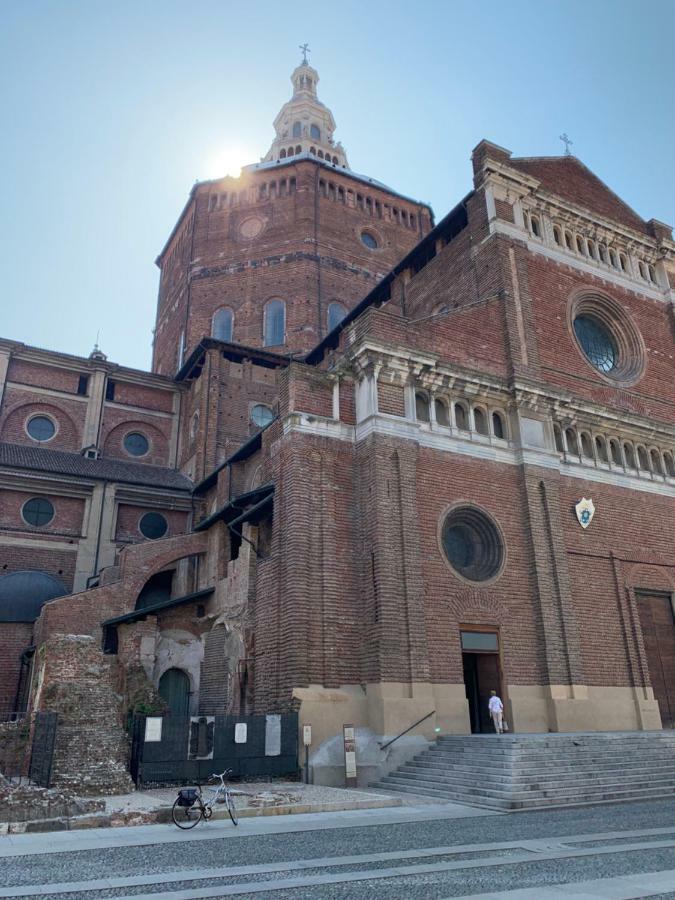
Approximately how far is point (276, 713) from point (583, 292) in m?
18.1

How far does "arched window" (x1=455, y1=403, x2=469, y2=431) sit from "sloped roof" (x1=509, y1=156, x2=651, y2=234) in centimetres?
1062

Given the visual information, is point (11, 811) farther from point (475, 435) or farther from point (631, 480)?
point (631, 480)

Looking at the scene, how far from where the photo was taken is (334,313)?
4094 cm

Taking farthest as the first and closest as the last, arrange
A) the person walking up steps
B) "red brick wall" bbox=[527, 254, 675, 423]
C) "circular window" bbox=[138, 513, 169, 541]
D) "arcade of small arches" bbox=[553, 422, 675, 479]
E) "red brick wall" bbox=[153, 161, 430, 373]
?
"red brick wall" bbox=[153, 161, 430, 373] < "circular window" bbox=[138, 513, 169, 541] < "red brick wall" bbox=[527, 254, 675, 423] < "arcade of small arches" bbox=[553, 422, 675, 479] < the person walking up steps

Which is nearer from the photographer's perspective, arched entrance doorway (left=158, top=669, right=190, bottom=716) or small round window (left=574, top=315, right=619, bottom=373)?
arched entrance doorway (left=158, top=669, right=190, bottom=716)

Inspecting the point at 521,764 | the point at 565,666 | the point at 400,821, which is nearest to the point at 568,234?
the point at 565,666

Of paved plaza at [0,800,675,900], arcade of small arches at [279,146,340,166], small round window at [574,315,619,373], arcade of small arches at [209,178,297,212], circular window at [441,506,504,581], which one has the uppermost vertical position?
arcade of small arches at [279,146,340,166]

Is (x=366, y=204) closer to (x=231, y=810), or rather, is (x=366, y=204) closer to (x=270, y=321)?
(x=270, y=321)

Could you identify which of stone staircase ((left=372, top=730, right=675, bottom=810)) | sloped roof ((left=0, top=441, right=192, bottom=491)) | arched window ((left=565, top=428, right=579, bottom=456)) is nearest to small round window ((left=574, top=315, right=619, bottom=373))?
arched window ((left=565, top=428, right=579, bottom=456))

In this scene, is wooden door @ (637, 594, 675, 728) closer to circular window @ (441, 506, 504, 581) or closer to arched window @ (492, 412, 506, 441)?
circular window @ (441, 506, 504, 581)

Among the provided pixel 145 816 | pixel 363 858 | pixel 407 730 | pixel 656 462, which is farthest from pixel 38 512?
pixel 363 858

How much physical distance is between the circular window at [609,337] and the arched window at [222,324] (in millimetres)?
20898

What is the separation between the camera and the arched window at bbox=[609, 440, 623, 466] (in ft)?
75.4

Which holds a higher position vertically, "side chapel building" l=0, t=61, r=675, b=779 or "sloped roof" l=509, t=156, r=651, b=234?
"sloped roof" l=509, t=156, r=651, b=234
